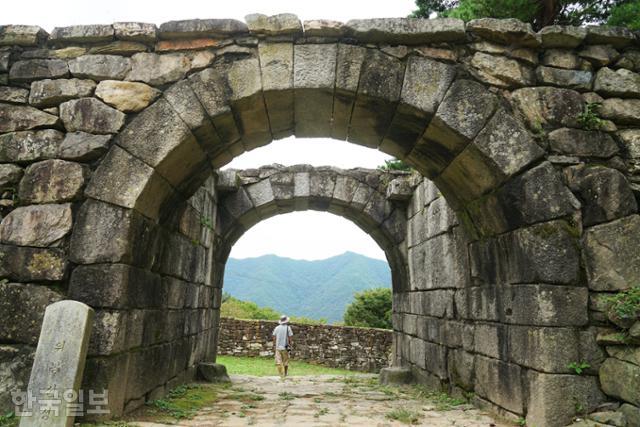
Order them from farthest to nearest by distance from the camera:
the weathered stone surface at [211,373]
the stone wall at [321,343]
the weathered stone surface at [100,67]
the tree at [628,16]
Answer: the stone wall at [321,343]
the weathered stone surface at [211,373]
the tree at [628,16]
the weathered stone surface at [100,67]

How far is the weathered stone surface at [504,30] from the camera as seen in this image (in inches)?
146

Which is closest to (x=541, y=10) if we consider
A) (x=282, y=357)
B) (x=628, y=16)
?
(x=628, y=16)

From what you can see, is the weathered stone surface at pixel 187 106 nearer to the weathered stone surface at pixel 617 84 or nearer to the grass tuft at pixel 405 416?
the grass tuft at pixel 405 416

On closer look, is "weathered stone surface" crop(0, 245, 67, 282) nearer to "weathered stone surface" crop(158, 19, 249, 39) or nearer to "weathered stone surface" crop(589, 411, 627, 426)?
"weathered stone surface" crop(158, 19, 249, 39)

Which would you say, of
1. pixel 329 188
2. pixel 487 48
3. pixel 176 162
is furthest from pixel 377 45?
pixel 329 188

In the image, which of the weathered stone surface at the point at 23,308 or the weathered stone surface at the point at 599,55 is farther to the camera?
the weathered stone surface at the point at 599,55

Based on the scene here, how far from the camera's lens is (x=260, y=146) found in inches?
178

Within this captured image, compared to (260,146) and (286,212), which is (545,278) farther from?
(286,212)

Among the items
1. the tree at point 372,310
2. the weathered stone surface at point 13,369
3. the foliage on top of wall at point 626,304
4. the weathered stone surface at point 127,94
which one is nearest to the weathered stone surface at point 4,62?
the weathered stone surface at point 127,94

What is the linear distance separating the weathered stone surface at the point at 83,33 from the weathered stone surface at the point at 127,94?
420 mm

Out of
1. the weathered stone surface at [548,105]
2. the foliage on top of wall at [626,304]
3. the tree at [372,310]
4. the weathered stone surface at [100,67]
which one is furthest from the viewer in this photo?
the tree at [372,310]

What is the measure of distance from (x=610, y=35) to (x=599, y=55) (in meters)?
0.17

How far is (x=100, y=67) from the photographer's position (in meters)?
3.80

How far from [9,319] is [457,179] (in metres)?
3.82
